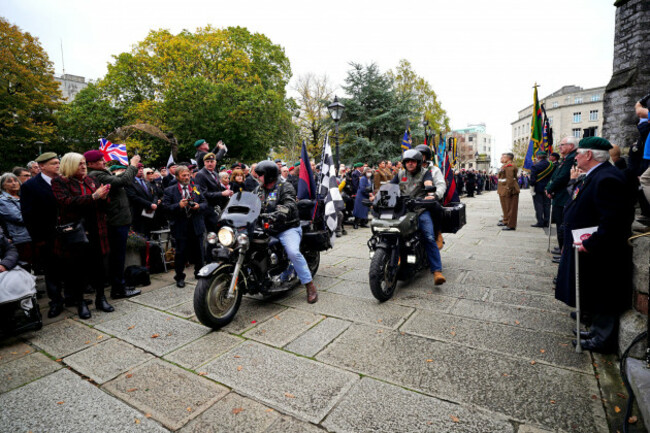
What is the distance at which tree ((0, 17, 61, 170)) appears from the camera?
76.3 feet

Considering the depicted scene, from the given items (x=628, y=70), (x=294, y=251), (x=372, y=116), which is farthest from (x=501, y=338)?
(x=372, y=116)

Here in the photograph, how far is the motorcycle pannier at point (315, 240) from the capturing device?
505 cm

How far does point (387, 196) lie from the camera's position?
16.3 ft

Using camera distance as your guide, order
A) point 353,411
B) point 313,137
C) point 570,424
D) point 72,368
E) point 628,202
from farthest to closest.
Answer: point 313,137 < point 72,368 < point 628,202 < point 353,411 < point 570,424

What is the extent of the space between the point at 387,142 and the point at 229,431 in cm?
2144

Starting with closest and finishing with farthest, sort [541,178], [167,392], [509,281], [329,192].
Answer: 1. [167,392]
2. [509,281]
3. [329,192]
4. [541,178]

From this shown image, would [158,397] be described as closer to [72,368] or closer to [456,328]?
[72,368]

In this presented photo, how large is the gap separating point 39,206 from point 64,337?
1.78 meters

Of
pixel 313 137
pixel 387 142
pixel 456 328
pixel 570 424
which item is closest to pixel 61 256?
pixel 456 328

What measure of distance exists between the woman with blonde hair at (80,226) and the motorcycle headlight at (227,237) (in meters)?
1.74

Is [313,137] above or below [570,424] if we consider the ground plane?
above

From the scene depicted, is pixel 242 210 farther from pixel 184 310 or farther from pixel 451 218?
pixel 451 218

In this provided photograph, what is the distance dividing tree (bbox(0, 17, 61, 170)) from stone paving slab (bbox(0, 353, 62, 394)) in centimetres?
2794

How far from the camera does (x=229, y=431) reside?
2273 mm
